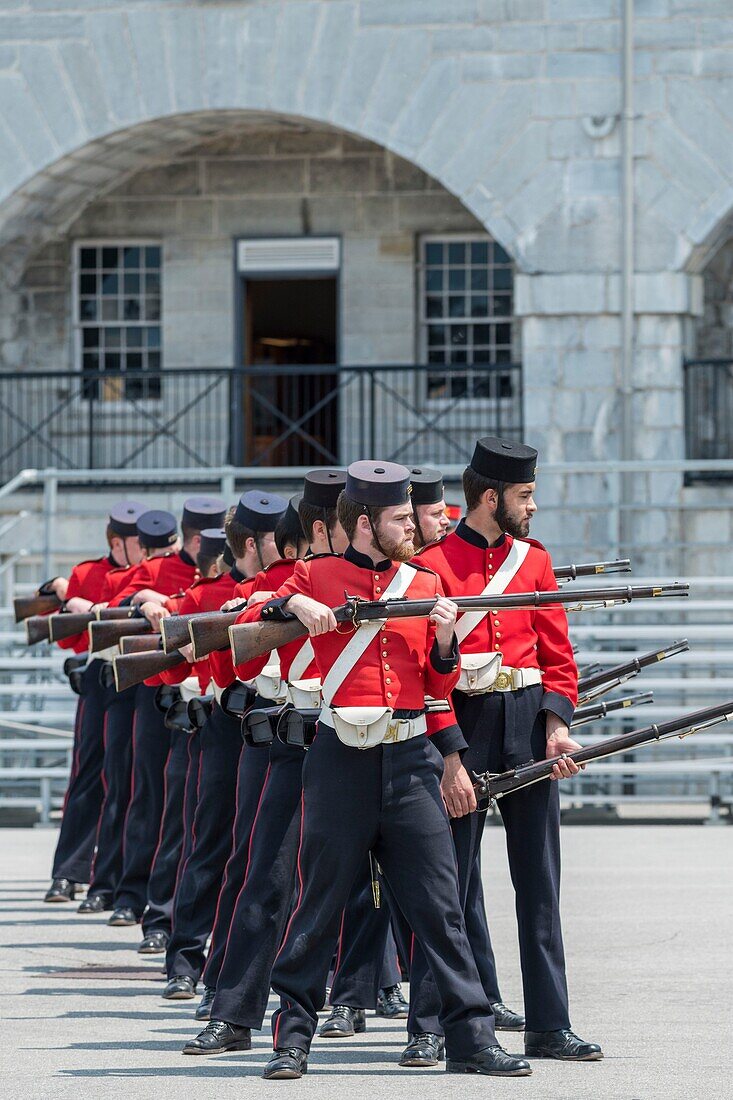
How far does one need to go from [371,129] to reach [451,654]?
1193cm

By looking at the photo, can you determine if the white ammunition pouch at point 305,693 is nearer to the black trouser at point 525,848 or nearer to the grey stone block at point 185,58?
the black trouser at point 525,848

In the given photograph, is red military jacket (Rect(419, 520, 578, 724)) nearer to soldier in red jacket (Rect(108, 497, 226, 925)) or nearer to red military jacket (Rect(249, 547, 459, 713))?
red military jacket (Rect(249, 547, 459, 713))

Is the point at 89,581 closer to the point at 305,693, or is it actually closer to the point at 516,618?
the point at 305,693

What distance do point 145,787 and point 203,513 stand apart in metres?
1.50

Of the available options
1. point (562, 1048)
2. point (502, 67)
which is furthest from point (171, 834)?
point (502, 67)

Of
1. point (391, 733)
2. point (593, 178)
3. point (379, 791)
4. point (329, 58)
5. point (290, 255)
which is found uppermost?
point (329, 58)

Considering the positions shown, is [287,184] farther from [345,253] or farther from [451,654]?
[451,654]

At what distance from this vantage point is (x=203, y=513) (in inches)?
401

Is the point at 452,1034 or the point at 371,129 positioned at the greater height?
the point at 371,129

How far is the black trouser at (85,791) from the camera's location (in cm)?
1162

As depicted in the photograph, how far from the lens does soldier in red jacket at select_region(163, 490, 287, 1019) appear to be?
27.1 ft

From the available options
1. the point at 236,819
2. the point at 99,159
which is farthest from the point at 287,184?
the point at 236,819

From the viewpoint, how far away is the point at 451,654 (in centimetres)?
681

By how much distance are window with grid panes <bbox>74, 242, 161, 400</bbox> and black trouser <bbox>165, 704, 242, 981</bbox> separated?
12643mm
